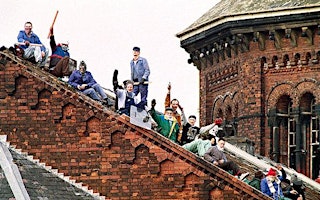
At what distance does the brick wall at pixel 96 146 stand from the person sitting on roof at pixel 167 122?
1.07 metres

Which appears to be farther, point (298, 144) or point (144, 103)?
point (298, 144)

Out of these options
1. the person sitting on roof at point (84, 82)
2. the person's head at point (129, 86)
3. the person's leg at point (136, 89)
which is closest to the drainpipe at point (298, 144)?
the person's leg at point (136, 89)

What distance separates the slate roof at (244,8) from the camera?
→ 2274 inches

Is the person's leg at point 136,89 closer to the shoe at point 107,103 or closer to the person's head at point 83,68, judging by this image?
the shoe at point 107,103

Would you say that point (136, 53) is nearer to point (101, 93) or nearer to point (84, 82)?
point (101, 93)

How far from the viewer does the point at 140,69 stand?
41781 mm

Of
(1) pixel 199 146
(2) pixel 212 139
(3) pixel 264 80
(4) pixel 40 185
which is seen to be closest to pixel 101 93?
(1) pixel 199 146

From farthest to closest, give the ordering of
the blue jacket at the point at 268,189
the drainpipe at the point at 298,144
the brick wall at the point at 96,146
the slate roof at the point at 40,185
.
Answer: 1. the drainpipe at the point at 298,144
2. the blue jacket at the point at 268,189
3. the brick wall at the point at 96,146
4. the slate roof at the point at 40,185

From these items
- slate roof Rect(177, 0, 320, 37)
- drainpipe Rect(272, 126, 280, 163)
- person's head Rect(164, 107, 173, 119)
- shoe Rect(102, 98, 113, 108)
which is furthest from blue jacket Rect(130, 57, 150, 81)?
drainpipe Rect(272, 126, 280, 163)

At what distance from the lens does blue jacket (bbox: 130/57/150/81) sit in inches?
1641

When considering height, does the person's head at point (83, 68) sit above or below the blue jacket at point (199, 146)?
above

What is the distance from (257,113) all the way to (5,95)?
68.8ft

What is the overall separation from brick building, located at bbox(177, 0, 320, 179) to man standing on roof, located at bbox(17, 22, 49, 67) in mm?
17081

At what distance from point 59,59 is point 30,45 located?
4.38ft
